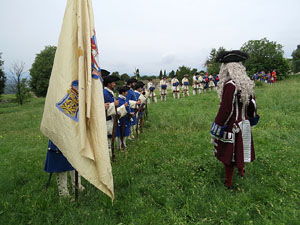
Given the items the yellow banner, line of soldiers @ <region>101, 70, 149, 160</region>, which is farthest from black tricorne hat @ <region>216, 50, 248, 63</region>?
line of soldiers @ <region>101, 70, 149, 160</region>

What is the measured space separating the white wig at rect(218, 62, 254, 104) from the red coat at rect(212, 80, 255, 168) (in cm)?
9

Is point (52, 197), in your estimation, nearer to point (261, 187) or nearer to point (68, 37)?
point (68, 37)

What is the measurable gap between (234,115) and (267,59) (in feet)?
189

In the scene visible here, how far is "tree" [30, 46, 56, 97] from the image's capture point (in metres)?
36.4

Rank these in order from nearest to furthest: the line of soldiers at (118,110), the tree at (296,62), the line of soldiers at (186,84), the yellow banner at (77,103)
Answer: the yellow banner at (77,103) < the line of soldiers at (118,110) < the line of soldiers at (186,84) < the tree at (296,62)

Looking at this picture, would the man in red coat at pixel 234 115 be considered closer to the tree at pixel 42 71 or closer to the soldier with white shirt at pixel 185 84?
the soldier with white shirt at pixel 185 84

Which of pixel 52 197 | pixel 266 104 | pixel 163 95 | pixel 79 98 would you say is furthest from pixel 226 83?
pixel 163 95

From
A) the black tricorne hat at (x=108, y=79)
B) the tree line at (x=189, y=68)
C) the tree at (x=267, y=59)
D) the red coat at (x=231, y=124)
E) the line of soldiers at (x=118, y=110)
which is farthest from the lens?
the tree at (x=267, y=59)

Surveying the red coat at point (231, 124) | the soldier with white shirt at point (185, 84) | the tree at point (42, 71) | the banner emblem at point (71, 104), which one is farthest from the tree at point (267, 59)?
the banner emblem at point (71, 104)

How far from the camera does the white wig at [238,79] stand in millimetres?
3357

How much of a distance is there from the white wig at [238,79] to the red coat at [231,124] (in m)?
0.09

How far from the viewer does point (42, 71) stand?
1443 inches

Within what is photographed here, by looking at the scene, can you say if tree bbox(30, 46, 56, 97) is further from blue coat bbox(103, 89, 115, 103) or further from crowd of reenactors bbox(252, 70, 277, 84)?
crowd of reenactors bbox(252, 70, 277, 84)

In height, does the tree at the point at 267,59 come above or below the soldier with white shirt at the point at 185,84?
above
